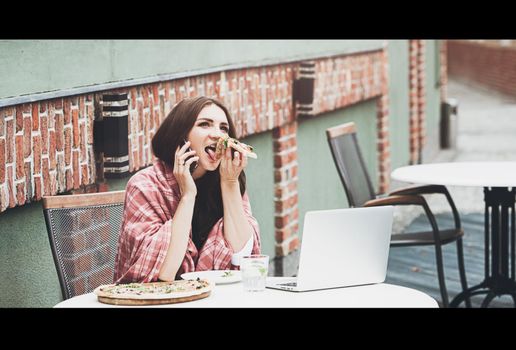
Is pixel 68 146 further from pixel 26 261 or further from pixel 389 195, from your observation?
pixel 389 195

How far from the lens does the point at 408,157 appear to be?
40.0 ft

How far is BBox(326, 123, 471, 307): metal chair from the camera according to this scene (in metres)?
5.95

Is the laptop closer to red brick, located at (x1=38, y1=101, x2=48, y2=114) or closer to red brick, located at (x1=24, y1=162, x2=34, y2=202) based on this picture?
red brick, located at (x1=24, y1=162, x2=34, y2=202)

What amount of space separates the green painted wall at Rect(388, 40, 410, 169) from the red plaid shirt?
6.95 m

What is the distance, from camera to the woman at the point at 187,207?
3.74 metres

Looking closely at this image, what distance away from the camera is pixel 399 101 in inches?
450

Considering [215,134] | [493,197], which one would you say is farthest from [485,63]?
[215,134]

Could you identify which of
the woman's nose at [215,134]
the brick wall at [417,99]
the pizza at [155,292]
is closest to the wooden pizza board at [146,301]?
the pizza at [155,292]

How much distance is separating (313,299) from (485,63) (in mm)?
27274
